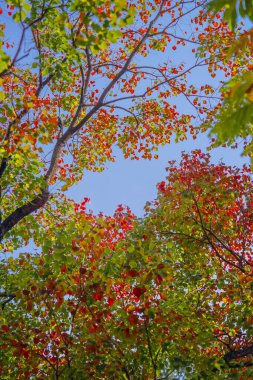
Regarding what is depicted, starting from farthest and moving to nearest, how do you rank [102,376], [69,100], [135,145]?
[135,145] < [69,100] < [102,376]

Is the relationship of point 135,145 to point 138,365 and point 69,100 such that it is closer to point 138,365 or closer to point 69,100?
point 69,100

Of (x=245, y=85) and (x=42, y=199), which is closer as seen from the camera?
(x=245, y=85)

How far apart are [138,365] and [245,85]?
667 centimetres

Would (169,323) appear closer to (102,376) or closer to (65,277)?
(102,376)

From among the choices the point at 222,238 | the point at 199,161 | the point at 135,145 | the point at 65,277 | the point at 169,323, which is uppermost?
the point at 135,145

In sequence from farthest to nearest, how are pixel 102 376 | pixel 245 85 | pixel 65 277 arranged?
pixel 65 277 → pixel 102 376 → pixel 245 85

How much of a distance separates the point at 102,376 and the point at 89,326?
40.5 inches

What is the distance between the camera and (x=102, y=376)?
24.3 ft

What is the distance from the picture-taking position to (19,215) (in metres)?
9.83

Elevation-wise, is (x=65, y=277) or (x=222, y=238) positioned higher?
(x=222, y=238)

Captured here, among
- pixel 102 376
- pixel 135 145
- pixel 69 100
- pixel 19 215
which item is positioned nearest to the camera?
A: pixel 102 376

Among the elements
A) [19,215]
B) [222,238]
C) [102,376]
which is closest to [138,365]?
[102,376]

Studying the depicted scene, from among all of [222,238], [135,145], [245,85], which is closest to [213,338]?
[222,238]

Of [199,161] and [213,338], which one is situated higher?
[199,161]
